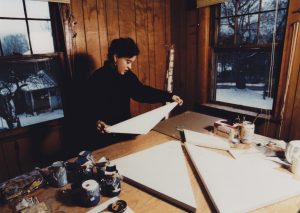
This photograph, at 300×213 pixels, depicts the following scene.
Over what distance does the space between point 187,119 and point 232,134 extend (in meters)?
0.63

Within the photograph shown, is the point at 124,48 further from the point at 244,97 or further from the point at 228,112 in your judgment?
the point at 244,97

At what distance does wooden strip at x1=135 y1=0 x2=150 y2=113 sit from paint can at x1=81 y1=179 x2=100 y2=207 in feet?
7.70

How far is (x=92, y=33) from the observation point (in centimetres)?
271

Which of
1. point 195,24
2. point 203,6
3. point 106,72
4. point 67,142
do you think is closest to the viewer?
point 106,72

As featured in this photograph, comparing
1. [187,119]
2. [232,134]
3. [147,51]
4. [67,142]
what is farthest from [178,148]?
[147,51]

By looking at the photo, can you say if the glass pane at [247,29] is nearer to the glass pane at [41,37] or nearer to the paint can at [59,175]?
the glass pane at [41,37]

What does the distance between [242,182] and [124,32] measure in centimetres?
244

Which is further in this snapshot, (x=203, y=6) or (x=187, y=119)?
(x=203, y=6)

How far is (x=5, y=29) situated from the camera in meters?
2.21

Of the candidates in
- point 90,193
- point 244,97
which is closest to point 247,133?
point 90,193

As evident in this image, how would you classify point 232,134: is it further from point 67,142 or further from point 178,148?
point 67,142

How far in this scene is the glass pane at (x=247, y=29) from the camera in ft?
8.75

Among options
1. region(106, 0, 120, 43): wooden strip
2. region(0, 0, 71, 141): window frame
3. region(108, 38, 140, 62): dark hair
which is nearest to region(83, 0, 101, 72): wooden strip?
region(106, 0, 120, 43): wooden strip

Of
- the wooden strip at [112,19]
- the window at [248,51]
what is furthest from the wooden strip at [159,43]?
the window at [248,51]
